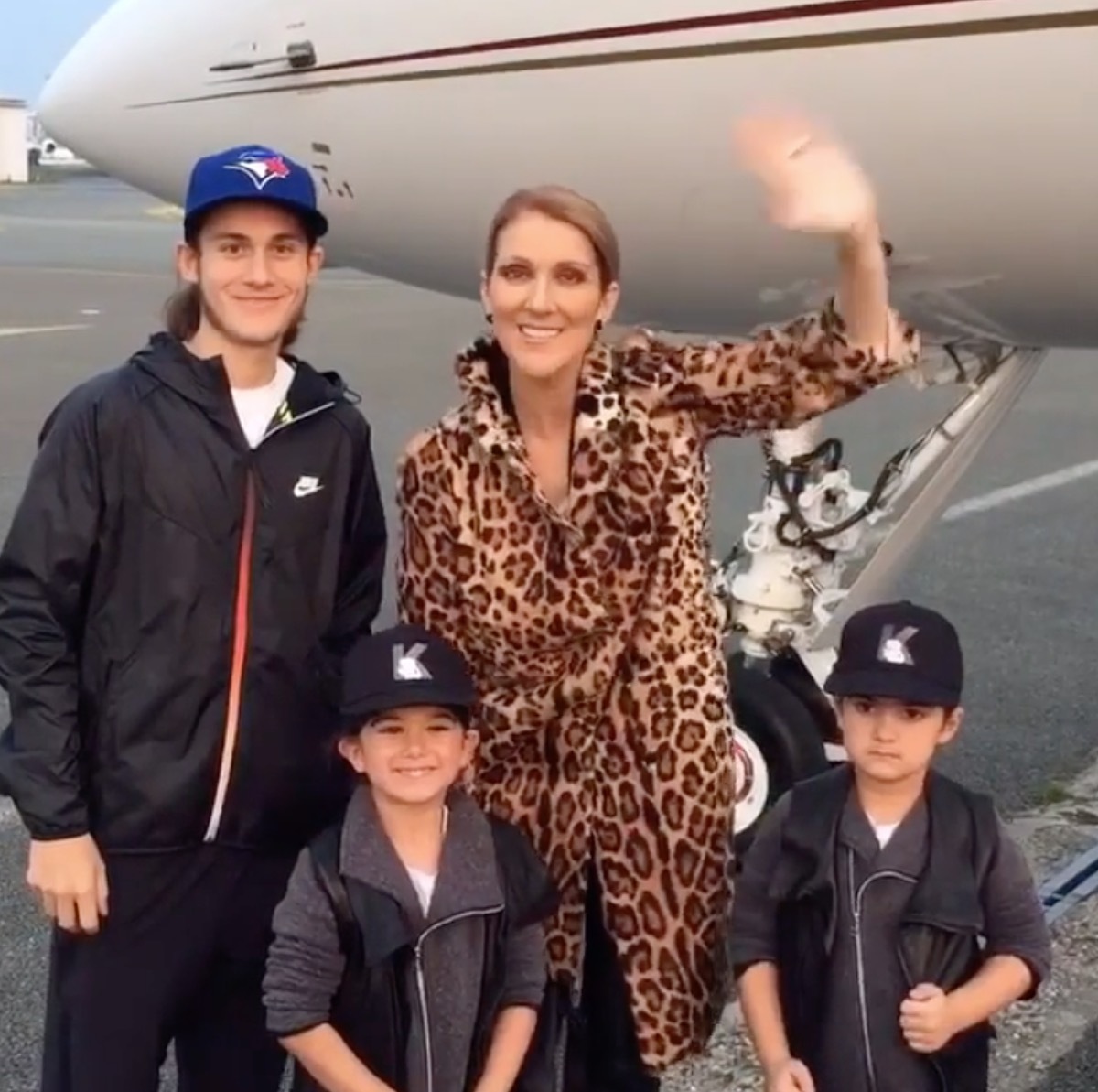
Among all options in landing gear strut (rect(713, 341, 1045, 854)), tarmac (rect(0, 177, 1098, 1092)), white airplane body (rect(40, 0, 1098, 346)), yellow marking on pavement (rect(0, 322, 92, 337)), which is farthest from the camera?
yellow marking on pavement (rect(0, 322, 92, 337))

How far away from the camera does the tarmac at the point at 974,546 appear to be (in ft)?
13.5

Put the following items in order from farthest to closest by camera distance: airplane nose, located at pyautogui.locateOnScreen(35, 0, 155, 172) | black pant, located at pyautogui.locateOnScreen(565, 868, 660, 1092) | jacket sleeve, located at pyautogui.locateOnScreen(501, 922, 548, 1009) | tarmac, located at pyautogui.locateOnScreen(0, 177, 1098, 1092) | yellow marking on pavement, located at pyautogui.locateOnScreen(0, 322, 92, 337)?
1. yellow marking on pavement, located at pyautogui.locateOnScreen(0, 322, 92, 337)
2. airplane nose, located at pyautogui.locateOnScreen(35, 0, 155, 172)
3. tarmac, located at pyautogui.locateOnScreen(0, 177, 1098, 1092)
4. black pant, located at pyautogui.locateOnScreen(565, 868, 660, 1092)
5. jacket sleeve, located at pyautogui.locateOnScreen(501, 922, 548, 1009)

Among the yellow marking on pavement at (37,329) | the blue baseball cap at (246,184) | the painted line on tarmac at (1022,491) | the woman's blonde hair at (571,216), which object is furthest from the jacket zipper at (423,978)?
the yellow marking on pavement at (37,329)

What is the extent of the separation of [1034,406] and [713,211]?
35.0 ft

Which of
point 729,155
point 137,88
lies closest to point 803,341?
point 729,155

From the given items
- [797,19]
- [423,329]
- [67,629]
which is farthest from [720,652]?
[423,329]

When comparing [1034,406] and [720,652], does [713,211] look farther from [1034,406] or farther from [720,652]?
[1034,406]

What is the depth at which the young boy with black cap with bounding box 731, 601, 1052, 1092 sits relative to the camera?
279 cm

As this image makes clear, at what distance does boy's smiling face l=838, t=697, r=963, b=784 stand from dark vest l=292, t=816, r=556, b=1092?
48 centimetres

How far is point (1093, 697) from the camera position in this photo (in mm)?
6750

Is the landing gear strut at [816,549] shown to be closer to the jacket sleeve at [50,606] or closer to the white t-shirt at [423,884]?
the white t-shirt at [423,884]

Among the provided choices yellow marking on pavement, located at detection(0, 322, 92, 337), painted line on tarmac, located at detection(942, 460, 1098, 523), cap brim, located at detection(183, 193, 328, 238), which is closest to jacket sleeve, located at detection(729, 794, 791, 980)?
cap brim, located at detection(183, 193, 328, 238)

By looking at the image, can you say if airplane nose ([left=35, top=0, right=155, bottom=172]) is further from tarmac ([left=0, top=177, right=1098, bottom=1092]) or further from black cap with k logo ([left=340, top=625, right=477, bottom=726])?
black cap with k logo ([left=340, top=625, right=477, bottom=726])

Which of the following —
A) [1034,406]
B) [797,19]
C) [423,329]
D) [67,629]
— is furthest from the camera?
[423,329]
